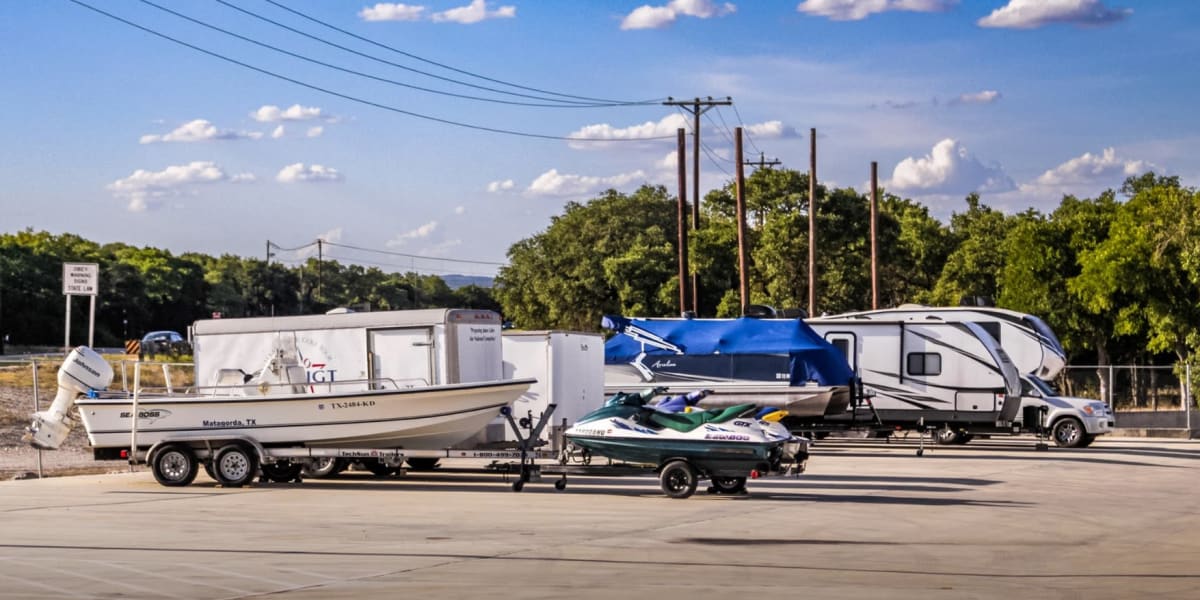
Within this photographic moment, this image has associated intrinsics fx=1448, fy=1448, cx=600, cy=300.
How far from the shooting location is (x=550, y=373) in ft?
73.1

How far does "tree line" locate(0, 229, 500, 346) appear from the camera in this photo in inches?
3789

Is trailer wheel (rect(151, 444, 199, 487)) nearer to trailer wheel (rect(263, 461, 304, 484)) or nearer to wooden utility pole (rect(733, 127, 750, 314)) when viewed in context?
trailer wheel (rect(263, 461, 304, 484))

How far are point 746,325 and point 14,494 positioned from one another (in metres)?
15.4

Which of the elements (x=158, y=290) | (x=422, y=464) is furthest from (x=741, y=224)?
(x=158, y=290)

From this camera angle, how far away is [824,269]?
64.7 m

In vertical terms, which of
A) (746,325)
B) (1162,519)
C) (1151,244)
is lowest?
(1162,519)

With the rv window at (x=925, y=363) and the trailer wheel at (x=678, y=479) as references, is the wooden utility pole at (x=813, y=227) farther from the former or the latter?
the trailer wheel at (x=678, y=479)

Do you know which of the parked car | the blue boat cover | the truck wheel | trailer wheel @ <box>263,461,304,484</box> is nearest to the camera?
trailer wheel @ <box>263,461,304,484</box>

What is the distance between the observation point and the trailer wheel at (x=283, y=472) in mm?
22973

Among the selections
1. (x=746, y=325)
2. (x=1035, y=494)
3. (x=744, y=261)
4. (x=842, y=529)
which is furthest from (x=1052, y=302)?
(x=842, y=529)

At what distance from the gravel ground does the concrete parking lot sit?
2067 millimetres

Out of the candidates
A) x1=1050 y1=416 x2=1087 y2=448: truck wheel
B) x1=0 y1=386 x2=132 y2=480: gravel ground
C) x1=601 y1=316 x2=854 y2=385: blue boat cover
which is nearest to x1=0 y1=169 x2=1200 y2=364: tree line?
x1=1050 y1=416 x2=1087 y2=448: truck wheel

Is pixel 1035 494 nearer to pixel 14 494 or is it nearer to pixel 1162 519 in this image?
pixel 1162 519

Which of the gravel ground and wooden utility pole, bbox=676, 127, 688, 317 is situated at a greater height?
wooden utility pole, bbox=676, 127, 688, 317
